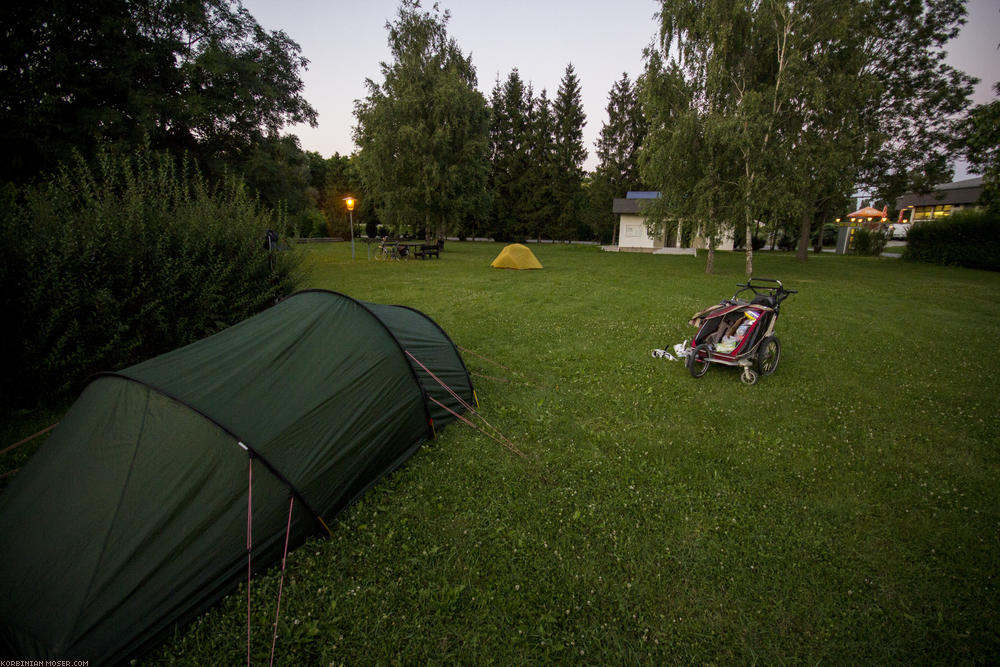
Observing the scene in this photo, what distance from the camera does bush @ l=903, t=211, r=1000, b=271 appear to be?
20453 millimetres

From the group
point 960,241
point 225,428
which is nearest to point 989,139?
point 225,428

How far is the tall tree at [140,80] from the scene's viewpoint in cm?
1119

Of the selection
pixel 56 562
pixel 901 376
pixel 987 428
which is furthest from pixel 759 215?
pixel 56 562

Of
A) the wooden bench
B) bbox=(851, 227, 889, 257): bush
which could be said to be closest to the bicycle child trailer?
the wooden bench

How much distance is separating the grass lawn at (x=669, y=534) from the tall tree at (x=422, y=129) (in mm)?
20584

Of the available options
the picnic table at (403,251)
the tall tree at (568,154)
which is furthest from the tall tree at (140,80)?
the tall tree at (568,154)

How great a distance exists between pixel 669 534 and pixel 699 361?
3.70 m

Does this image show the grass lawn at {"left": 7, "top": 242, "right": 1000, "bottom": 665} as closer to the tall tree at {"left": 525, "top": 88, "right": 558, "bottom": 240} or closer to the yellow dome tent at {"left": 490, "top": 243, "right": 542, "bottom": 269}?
the yellow dome tent at {"left": 490, "top": 243, "right": 542, "bottom": 269}

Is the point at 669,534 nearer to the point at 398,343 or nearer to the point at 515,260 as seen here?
the point at 398,343

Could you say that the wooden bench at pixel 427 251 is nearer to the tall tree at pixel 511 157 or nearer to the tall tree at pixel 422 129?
the tall tree at pixel 422 129

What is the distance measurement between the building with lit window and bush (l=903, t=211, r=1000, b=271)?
8.80m

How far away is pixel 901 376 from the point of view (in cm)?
638

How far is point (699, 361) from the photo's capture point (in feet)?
20.4

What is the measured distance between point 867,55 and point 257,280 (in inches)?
1130
